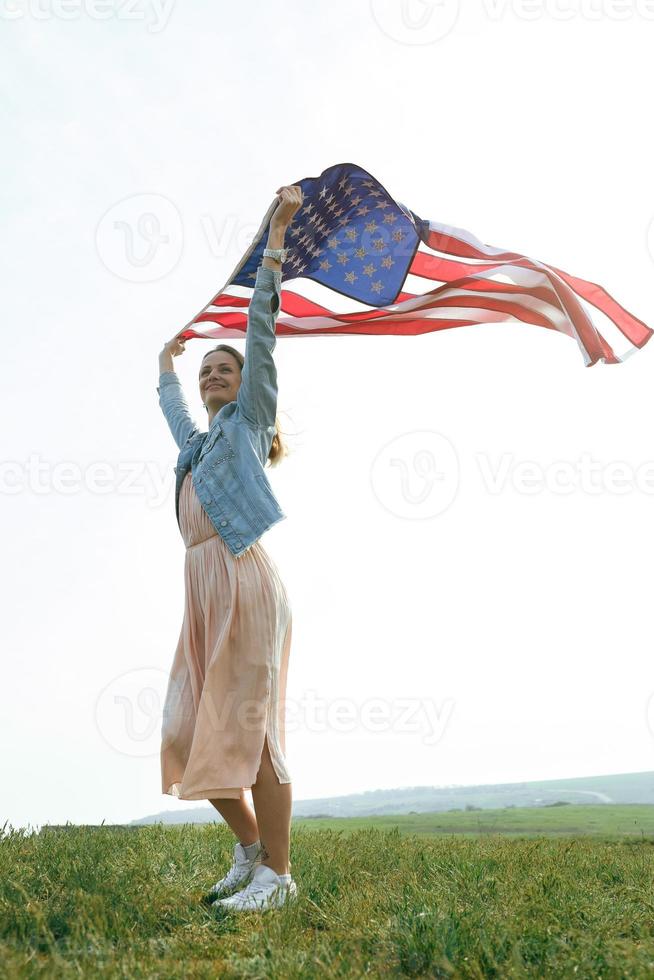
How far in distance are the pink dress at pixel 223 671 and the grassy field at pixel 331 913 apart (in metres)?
0.50

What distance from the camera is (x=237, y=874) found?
12.3 feet

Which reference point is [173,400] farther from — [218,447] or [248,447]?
[248,447]

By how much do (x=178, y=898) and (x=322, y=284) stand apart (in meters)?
3.65

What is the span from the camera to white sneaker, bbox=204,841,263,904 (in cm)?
366

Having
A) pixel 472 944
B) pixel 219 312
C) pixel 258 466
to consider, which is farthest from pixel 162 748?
pixel 219 312

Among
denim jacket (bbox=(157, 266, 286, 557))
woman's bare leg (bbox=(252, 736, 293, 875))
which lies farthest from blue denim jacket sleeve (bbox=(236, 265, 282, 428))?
woman's bare leg (bbox=(252, 736, 293, 875))

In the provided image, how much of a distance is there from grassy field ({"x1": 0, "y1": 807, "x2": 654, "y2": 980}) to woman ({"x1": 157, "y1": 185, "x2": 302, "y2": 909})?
0.31m

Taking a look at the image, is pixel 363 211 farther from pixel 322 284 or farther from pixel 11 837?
pixel 11 837

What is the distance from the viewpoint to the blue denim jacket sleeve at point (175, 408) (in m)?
4.45

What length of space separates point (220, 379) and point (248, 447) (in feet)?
1.74

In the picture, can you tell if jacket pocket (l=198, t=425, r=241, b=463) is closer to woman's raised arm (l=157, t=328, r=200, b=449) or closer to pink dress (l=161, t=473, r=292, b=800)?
pink dress (l=161, t=473, r=292, b=800)

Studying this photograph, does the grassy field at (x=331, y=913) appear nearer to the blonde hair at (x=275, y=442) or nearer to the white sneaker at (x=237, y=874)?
the white sneaker at (x=237, y=874)

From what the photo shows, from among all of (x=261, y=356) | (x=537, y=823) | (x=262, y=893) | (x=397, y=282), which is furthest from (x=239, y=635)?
(x=537, y=823)

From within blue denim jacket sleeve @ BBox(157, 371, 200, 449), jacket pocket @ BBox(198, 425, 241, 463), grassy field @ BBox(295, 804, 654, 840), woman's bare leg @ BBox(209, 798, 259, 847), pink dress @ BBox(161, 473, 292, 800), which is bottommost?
grassy field @ BBox(295, 804, 654, 840)
